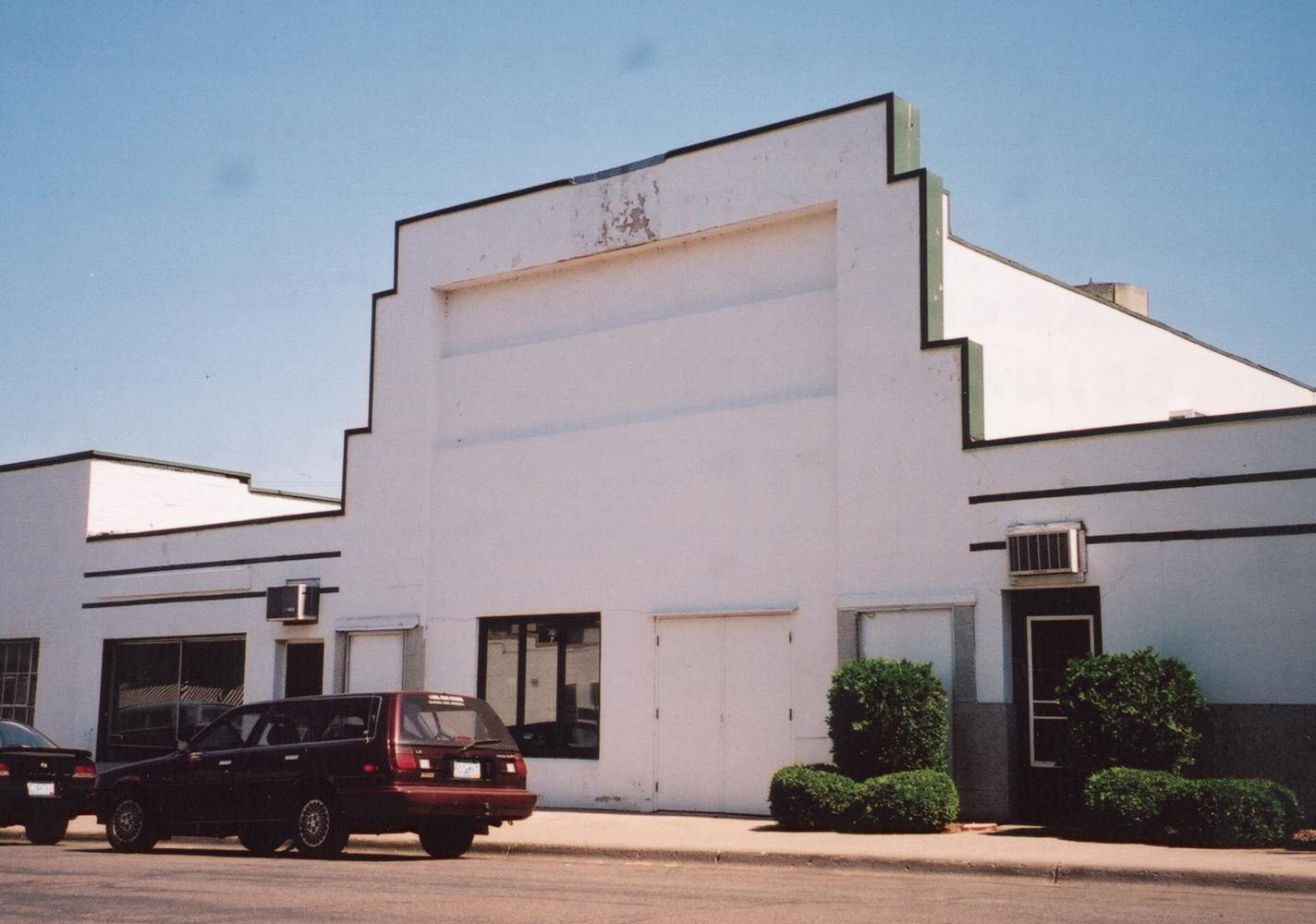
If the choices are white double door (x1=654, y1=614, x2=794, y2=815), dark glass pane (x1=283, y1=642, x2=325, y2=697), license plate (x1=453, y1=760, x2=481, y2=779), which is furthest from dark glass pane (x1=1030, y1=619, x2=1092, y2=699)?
dark glass pane (x1=283, y1=642, x2=325, y2=697)

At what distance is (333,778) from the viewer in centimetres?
1435

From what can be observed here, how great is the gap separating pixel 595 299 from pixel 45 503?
13.6 metres

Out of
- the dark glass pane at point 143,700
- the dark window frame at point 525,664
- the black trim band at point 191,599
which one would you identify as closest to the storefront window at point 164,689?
the dark glass pane at point 143,700

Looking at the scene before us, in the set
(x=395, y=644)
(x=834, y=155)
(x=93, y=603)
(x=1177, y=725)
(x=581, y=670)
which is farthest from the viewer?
(x=93, y=603)

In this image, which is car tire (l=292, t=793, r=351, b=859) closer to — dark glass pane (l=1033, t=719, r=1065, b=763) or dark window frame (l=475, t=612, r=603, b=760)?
dark window frame (l=475, t=612, r=603, b=760)

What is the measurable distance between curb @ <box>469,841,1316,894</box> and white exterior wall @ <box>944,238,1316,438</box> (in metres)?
7.33

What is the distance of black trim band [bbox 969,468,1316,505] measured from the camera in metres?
15.3

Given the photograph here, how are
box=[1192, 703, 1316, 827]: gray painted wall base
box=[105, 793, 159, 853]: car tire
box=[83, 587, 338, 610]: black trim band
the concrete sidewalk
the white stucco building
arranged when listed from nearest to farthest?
1. the concrete sidewalk
2. box=[1192, 703, 1316, 827]: gray painted wall base
3. box=[105, 793, 159, 853]: car tire
4. the white stucco building
5. box=[83, 587, 338, 610]: black trim band

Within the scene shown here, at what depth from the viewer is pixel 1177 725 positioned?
14.9m

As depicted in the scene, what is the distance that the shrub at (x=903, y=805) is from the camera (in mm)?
15547

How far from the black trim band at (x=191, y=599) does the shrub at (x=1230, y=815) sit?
561 inches

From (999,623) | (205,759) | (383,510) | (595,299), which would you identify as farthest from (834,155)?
(205,759)

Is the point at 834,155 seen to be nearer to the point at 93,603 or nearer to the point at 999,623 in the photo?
the point at 999,623

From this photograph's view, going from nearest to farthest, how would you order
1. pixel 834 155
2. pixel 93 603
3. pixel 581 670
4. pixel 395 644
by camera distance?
pixel 834 155, pixel 581 670, pixel 395 644, pixel 93 603
